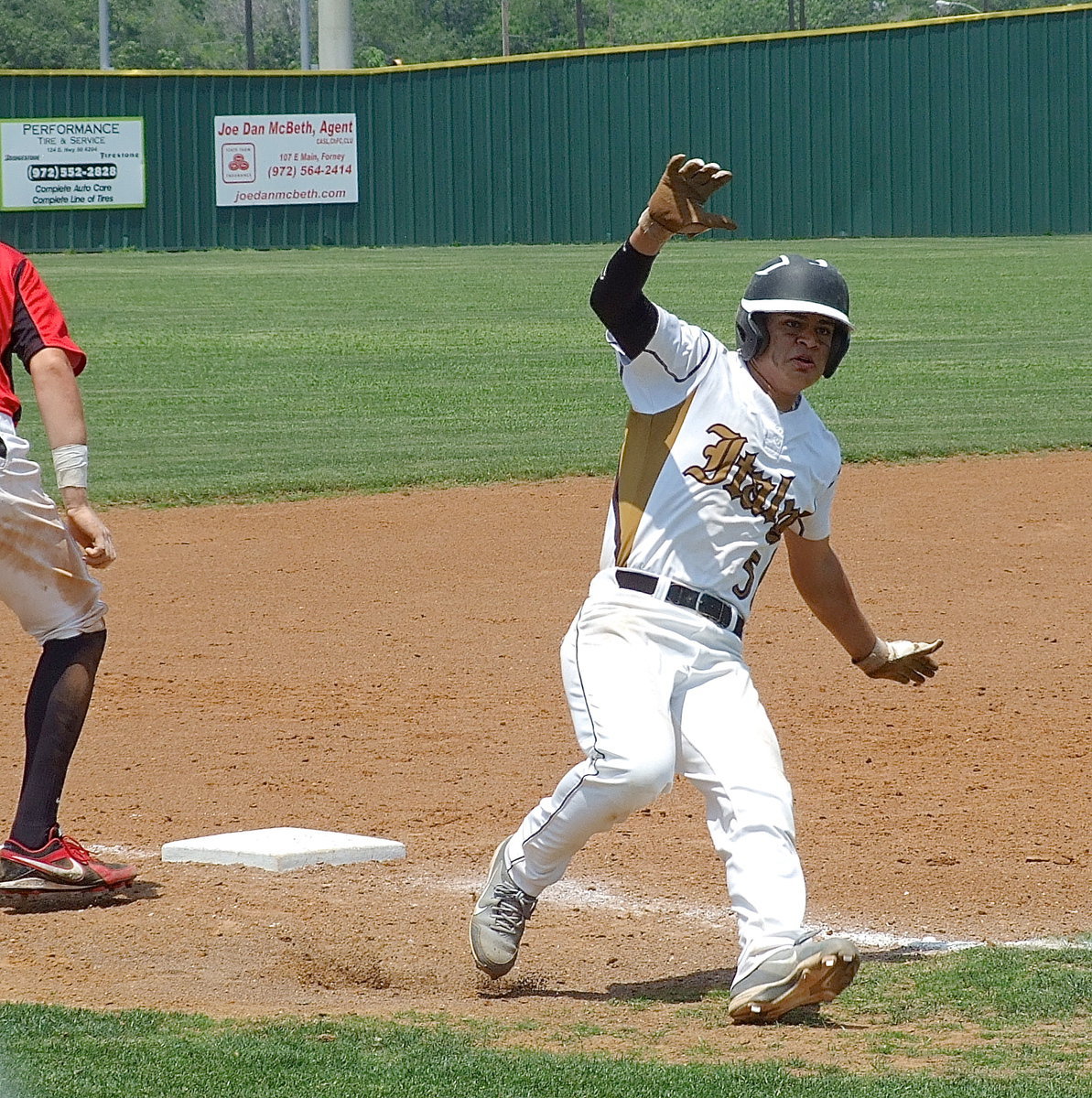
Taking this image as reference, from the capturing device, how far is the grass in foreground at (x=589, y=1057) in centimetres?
309

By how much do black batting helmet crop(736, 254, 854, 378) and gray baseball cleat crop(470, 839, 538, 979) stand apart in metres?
1.26

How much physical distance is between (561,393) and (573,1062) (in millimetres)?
11211

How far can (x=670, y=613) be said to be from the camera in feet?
12.4

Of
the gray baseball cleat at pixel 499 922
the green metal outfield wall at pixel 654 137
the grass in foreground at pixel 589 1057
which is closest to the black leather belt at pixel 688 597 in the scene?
the gray baseball cleat at pixel 499 922

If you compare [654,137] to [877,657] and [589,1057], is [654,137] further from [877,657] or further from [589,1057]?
[589,1057]

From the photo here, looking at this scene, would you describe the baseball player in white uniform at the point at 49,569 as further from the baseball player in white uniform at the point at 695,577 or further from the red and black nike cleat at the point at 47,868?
the baseball player in white uniform at the point at 695,577

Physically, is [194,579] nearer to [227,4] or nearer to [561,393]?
[561,393]

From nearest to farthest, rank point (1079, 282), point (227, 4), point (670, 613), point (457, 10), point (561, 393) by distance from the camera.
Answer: point (670, 613) → point (561, 393) → point (1079, 282) → point (457, 10) → point (227, 4)

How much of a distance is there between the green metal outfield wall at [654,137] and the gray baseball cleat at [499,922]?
2811 cm

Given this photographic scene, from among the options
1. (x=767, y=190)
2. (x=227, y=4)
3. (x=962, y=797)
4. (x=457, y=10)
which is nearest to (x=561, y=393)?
(x=962, y=797)

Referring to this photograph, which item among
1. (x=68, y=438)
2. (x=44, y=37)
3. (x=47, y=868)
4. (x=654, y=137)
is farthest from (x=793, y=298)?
(x=44, y=37)

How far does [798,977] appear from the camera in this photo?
3457 millimetres

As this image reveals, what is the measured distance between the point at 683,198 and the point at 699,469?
1.85ft

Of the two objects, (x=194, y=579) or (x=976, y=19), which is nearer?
(x=194, y=579)
